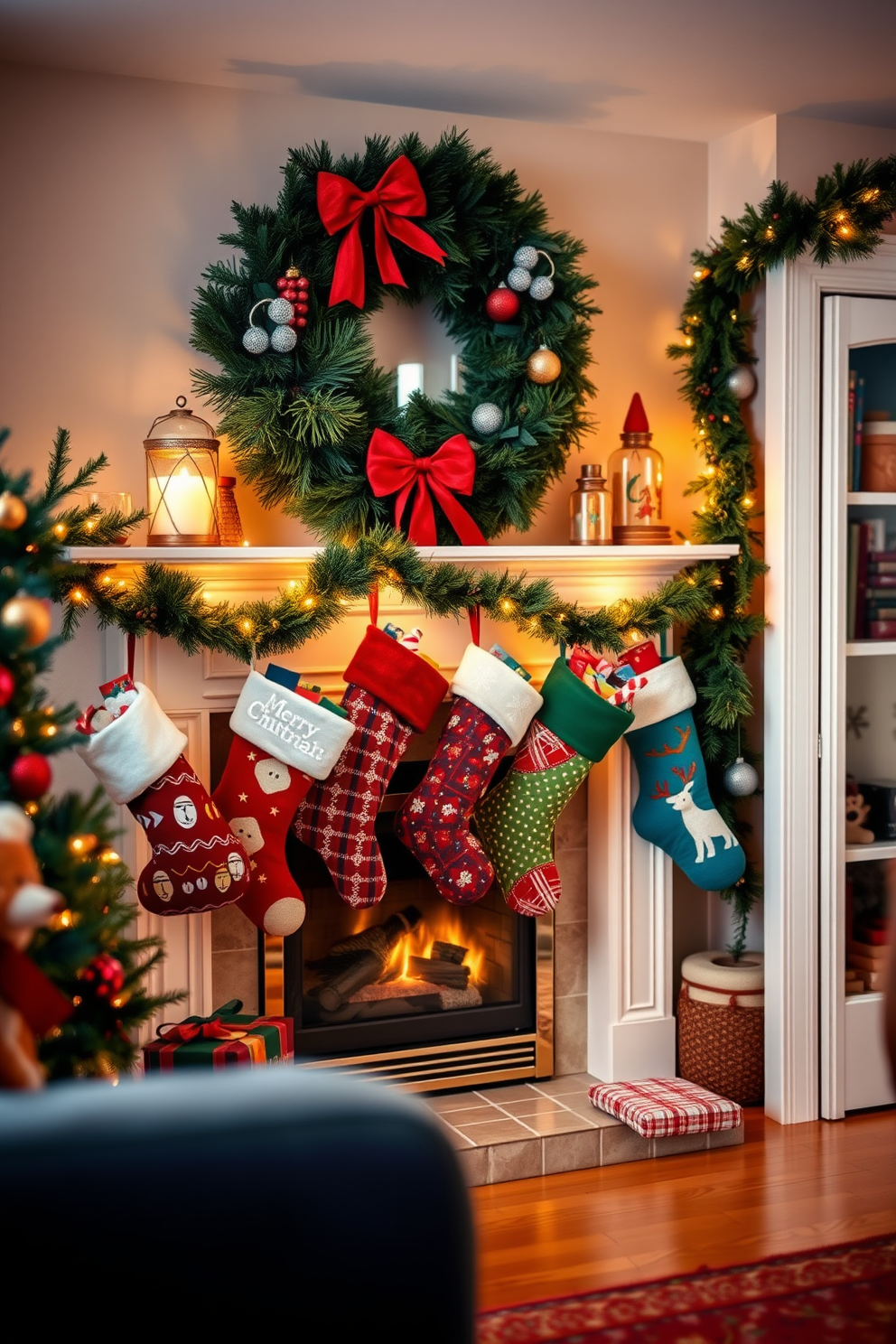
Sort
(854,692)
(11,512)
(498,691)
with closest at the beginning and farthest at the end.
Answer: (11,512)
(498,691)
(854,692)

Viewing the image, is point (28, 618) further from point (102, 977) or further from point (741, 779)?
point (741, 779)

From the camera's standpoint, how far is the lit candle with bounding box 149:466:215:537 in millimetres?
2547

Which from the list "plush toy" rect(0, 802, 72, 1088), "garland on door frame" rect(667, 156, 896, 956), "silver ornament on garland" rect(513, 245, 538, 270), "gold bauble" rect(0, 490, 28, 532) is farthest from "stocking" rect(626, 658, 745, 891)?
"plush toy" rect(0, 802, 72, 1088)

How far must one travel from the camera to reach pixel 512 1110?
291cm

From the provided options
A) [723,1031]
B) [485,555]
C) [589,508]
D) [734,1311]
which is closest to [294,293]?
[485,555]

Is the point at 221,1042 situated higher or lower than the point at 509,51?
lower

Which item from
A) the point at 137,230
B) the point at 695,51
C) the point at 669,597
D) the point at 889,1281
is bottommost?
the point at 889,1281

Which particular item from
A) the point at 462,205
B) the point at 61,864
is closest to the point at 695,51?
the point at 462,205

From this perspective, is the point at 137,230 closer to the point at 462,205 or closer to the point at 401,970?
the point at 462,205

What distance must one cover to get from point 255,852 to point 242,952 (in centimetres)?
34

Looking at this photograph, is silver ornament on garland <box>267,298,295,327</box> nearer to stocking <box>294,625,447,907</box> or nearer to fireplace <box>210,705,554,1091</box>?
stocking <box>294,625,447,907</box>

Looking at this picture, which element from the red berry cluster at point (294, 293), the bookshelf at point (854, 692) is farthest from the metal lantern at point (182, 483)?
the bookshelf at point (854, 692)

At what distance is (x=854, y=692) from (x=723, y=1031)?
0.88 m

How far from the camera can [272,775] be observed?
255cm
